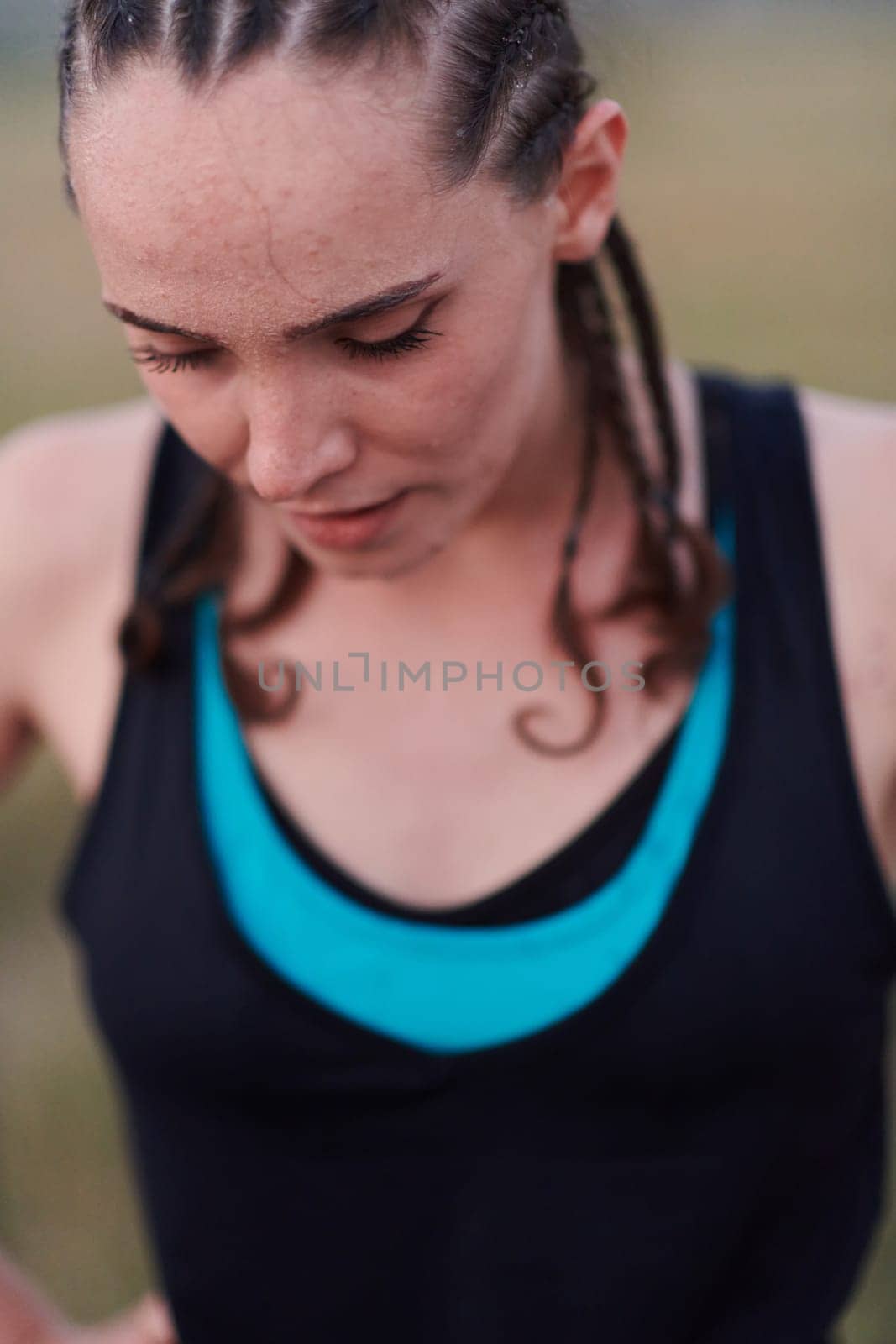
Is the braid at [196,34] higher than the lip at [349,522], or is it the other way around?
the braid at [196,34]

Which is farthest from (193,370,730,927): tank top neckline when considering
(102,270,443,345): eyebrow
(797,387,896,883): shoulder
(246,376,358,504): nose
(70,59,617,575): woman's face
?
(102,270,443,345): eyebrow

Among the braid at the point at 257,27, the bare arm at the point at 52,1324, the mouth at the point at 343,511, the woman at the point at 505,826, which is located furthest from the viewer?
the bare arm at the point at 52,1324

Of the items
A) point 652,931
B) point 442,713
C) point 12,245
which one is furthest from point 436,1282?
point 12,245

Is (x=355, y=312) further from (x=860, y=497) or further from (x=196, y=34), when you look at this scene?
(x=860, y=497)

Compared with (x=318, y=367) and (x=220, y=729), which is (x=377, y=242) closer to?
(x=318, y=367)

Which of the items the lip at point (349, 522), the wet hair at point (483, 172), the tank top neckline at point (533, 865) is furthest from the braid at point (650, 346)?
the lip at point (349, 522)

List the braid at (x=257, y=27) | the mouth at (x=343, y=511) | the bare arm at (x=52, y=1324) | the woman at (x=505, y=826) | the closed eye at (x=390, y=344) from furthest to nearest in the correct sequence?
the bare arm at (x=52, y=1324), the woman at (x=505, y=826), the mouth at (x=343, y=511), the closed eye at (x=390, y=344), the braid at (x=257, y=27)

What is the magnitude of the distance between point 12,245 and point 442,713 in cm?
710

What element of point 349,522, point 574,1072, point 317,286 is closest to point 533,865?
point 574,1072

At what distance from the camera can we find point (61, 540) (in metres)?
A: 1.41

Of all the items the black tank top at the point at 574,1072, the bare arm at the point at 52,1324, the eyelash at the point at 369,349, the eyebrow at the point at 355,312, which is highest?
the eyebrow at the point at 355,312

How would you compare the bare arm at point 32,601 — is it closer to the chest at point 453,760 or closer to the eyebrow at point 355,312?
the chest at point 453,760

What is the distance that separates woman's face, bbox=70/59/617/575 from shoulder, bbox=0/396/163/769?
1.25 ft

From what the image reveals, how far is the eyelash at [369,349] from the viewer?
3.10ft
